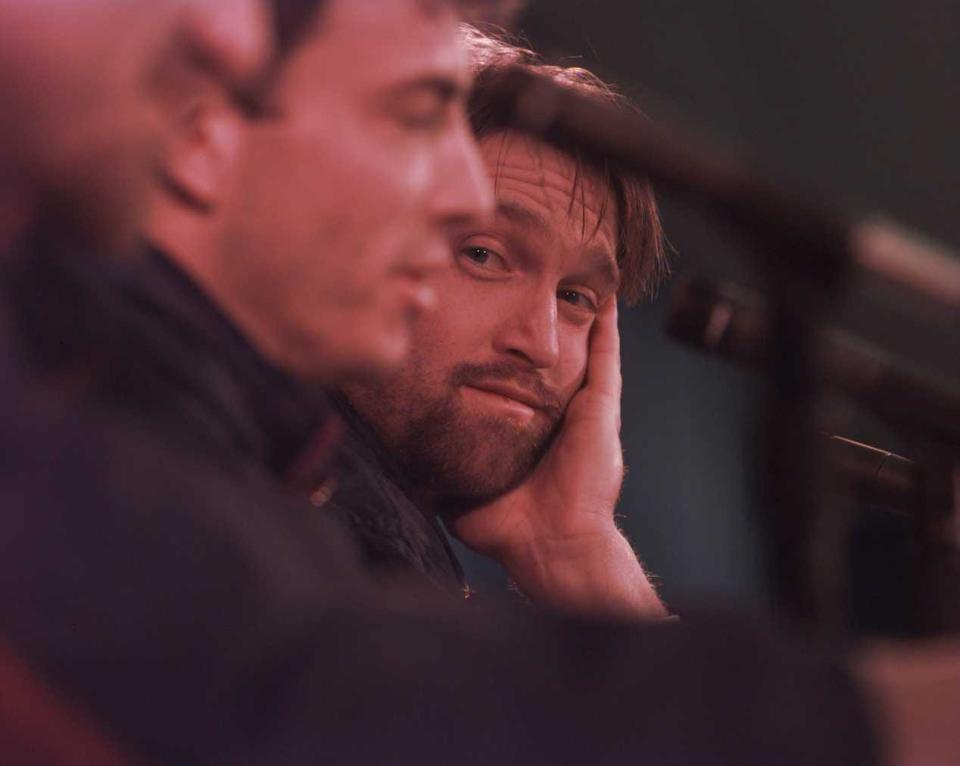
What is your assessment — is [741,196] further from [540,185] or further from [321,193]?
[540,185]

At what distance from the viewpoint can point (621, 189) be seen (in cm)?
147

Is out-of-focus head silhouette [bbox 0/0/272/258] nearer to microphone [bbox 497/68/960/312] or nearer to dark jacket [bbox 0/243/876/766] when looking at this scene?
dark jacket [bbox 0/243/876/766]

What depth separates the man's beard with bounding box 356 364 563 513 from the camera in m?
1.30

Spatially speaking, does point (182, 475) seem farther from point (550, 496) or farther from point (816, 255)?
point (550, 496)

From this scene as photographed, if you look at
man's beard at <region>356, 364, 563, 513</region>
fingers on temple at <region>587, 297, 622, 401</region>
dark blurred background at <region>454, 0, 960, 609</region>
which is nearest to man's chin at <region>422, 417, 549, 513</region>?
man's beard at <region>356, 364, 563, 513</region>

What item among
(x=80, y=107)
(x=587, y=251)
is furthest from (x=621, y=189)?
(x=80, y=107)

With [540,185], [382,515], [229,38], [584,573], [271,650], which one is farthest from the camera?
[540,185]

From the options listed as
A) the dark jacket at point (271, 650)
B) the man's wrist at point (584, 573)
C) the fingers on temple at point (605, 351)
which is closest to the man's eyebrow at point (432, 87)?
the dark jacket at point (271, 650)

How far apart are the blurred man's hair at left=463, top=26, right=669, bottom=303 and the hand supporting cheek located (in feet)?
0.61

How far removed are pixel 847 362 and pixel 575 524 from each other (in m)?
0.69

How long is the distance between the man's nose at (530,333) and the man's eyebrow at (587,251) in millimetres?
99

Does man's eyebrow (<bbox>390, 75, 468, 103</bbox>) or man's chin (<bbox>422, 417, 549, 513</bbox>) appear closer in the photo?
man's eyebrow (<bbox>390, 75, 468, 103</bbox>)

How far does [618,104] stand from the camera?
4.68ft

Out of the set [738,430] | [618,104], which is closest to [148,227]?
[618,104]
